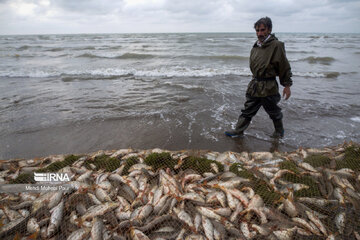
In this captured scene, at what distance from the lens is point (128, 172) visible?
3619mm

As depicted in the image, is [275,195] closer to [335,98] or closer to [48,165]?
[48,165]

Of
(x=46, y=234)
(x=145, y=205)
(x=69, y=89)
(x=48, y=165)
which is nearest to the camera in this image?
(x=46, y=234)

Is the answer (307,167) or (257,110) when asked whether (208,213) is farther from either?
(257,110)

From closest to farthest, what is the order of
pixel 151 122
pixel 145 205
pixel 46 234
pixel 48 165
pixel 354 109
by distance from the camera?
pixel 46 234 → pixel 145 205 → pixel 48 165 → pixel 151 122 → pixel 354 109

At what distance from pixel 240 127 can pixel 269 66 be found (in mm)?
1849

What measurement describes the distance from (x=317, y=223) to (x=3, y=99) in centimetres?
1163

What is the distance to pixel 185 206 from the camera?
2869 mm

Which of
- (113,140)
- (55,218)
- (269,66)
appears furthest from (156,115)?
(55,218)

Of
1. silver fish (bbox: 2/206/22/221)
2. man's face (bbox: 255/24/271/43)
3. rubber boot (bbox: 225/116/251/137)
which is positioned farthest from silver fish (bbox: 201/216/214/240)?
man's face (bbox: 255/24/271/43)

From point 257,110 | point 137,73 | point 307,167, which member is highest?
point 137,73

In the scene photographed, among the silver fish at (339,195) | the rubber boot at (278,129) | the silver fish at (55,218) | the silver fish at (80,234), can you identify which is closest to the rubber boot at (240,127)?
the rubber boot at (278,129)

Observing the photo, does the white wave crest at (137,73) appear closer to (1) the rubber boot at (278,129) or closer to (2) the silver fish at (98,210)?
(1) the rubber boot at (278,129)

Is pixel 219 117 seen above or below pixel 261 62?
below

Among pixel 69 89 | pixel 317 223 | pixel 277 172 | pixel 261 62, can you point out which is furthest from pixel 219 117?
pixel 69 89
